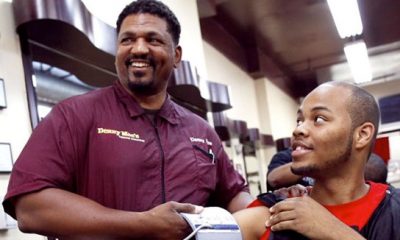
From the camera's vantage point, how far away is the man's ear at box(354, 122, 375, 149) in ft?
4.96

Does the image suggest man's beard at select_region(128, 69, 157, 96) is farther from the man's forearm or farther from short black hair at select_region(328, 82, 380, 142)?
short black hair at select_region(328, 82, 380, 142)

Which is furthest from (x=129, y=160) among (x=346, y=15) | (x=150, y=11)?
(x=346, y=15)

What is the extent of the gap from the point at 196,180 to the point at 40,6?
1.16 meters

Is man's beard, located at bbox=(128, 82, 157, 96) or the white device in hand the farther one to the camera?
man's beard, located at bbox=(128, 82, 157, 96)

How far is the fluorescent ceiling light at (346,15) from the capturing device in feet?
17.1

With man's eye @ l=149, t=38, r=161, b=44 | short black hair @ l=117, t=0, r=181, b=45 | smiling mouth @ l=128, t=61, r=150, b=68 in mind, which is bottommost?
smiling mouth @ l=128, t=61, r=150, b=68

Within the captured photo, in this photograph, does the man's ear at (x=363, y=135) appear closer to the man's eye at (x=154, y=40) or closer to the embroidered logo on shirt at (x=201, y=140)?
the embroidered logo on shirt at (x=201, y=140)

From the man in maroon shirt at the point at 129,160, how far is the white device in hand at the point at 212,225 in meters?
0.04

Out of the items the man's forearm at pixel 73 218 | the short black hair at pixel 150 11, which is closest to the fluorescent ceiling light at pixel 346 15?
the short black hair at pixel 150 11

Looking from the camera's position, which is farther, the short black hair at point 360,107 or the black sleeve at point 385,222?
the short black hair at point 360,107

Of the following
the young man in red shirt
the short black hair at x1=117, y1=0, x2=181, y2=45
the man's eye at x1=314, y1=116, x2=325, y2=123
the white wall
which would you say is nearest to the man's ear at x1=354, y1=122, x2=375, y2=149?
the young man in red shirt

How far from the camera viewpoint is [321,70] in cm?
956

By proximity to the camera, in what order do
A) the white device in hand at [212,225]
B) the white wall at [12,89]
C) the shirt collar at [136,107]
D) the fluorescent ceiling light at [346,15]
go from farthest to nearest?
the fluorescent ceiling light at [346,15], the white wall at [12,89], the shirt collar at [136,107], the white device in hand at [212,225]

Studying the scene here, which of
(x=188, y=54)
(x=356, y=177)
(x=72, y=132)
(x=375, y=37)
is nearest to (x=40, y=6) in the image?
(x=72, y=132)
